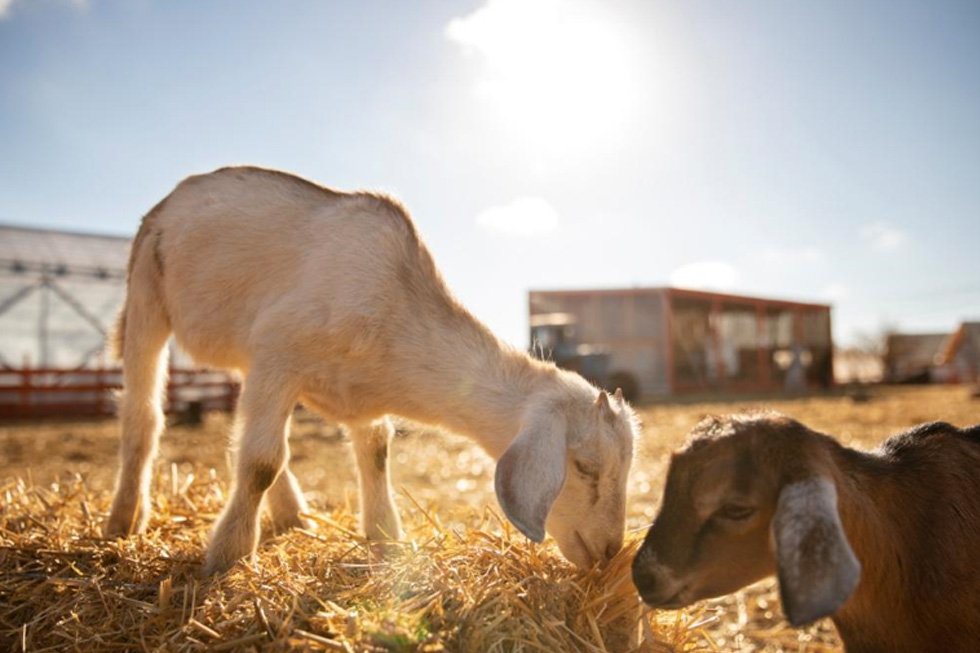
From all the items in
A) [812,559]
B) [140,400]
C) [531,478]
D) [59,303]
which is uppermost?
[59,303]

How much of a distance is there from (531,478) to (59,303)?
2457cm

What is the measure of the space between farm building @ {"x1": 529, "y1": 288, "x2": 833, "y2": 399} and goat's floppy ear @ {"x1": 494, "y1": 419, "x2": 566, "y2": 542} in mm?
21298

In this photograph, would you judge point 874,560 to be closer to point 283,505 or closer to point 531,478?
point 531,478

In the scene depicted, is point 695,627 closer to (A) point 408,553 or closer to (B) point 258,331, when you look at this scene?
(A) point 408,553

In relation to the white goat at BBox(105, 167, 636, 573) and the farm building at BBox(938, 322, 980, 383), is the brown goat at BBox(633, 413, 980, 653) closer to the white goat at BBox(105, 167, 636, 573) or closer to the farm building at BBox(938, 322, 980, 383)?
the white goat at BBox(105, 167, 636, 573)

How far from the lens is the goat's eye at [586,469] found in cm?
296

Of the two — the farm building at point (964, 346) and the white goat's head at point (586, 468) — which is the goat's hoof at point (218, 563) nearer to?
the white goat's head at point (586, 468)

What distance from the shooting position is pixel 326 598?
2.61 m

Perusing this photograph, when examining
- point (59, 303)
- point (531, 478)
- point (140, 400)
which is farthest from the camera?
point (59, 303)

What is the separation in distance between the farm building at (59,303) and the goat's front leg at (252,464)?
1659cm

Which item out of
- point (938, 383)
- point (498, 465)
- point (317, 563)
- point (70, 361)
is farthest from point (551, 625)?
point (938, 383)

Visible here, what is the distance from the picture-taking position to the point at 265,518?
13.1 ft

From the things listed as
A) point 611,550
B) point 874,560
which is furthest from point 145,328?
point 874,560

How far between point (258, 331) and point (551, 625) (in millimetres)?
1988
